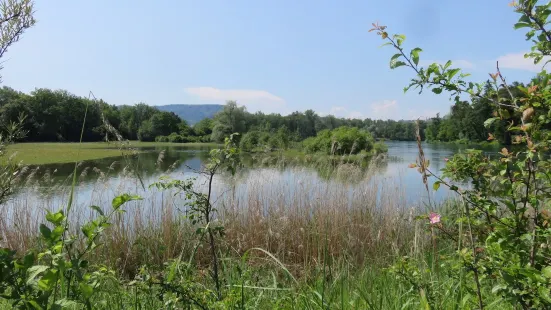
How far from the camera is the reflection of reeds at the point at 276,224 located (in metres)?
3.96

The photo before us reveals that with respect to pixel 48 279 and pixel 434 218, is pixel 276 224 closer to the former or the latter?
pixel 434 218

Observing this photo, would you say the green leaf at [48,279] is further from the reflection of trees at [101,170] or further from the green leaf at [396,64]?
the green leaf at [396,64]

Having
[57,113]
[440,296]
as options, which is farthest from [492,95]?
[57,113]

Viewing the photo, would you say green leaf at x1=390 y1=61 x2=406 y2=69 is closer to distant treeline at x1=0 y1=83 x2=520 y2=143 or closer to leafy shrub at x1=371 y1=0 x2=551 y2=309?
leafy shrub at x1=371 y1=0 x2=551 y2=309

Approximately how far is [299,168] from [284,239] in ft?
6.86

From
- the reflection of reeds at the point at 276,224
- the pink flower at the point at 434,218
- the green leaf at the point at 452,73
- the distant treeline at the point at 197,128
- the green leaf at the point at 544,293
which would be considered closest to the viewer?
the green leaf at the point at 544,293

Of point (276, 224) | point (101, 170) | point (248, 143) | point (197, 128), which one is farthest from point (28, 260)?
point (197, 128)

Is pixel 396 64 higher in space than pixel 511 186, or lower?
higher

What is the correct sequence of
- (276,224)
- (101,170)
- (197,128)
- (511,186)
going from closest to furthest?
(511,186), (276,224), (101,170), (197,128)

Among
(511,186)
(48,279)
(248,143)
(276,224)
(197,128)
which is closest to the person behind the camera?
(48,279)

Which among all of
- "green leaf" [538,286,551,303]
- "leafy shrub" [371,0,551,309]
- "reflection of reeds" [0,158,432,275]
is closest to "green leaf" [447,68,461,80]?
"leafy shrub" [371,0,551,309]

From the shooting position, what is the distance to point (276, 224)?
14.6ft

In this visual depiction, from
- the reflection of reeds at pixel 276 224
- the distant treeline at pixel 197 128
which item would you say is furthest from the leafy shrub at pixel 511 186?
the distant treeline at pixel 197 128

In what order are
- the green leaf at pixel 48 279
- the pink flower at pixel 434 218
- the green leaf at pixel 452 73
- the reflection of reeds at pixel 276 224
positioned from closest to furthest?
the green leaf at pixel 48 279, the pink flower at pixel 434 218, the green leaf at pixel 452 73, the reflection of reeds at pixel 276 224
